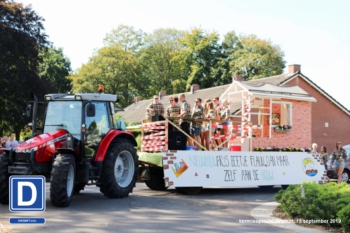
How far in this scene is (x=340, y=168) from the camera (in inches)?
846

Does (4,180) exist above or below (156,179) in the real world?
above

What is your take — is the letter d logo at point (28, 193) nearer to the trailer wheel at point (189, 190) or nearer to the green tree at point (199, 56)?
the trailer wheel at point (189, 190)

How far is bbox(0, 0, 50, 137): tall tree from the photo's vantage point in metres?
29.7

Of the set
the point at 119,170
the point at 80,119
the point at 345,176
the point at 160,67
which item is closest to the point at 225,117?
the point at 119,170

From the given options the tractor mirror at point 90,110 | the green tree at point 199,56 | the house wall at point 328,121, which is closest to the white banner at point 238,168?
Result: the tractor mirror at point 90,110

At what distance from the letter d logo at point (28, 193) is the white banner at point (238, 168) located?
19.7ft

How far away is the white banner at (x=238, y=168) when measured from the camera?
1457 cm

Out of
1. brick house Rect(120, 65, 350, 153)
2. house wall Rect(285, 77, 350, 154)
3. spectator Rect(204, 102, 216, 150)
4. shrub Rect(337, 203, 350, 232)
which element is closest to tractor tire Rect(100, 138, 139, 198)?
spectator Rect(204, 102, 216, 150)

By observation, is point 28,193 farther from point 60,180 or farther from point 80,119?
point 80,119

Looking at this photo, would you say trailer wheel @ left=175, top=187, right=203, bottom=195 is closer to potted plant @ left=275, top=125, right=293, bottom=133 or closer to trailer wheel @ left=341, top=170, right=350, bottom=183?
potted plant @ left=275, top=125, right=293, bottom=133

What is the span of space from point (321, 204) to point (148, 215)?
11.1 feet

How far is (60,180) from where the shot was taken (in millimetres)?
10711

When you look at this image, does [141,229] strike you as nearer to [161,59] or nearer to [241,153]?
[241,153]

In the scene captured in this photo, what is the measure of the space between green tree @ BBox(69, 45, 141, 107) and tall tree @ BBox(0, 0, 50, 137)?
26216mm
